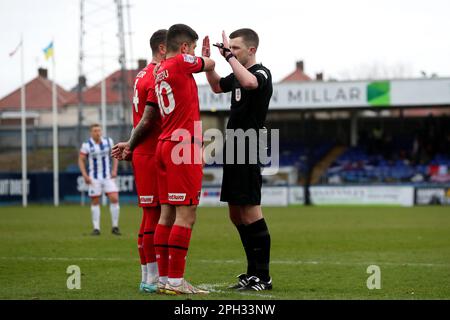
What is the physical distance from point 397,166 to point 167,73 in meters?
39.2

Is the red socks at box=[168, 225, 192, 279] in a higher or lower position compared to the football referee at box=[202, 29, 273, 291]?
lower

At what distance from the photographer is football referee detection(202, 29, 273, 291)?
941 cm

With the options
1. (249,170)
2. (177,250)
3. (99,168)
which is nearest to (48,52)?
(99,168)

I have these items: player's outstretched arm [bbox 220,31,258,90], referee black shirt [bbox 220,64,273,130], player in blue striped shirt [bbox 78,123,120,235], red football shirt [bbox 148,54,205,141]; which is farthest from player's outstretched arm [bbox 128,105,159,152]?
player in blue striped shirt [bbox 78,123,120,235]

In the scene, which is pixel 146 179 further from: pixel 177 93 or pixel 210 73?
pixel 210 73

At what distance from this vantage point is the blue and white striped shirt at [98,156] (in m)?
20.6

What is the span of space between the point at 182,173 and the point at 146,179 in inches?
30.6

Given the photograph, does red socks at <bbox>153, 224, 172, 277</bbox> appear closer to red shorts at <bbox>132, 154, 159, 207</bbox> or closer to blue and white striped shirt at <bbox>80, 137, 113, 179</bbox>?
red shorts at <bbox>132, 154, 159, 207</bbox>

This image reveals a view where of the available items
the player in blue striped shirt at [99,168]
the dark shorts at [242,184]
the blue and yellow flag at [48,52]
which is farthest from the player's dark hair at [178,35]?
the blue and yellow flag at [48,52]

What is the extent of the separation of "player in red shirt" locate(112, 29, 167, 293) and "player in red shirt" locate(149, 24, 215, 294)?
14.2 inches

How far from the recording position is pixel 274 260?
43.9 feet

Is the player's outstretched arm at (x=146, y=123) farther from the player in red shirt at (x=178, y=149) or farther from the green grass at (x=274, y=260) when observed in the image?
the green grass at (x=274, y=260)

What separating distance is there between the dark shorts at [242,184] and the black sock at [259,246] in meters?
0.32

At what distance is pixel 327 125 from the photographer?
181 ft
